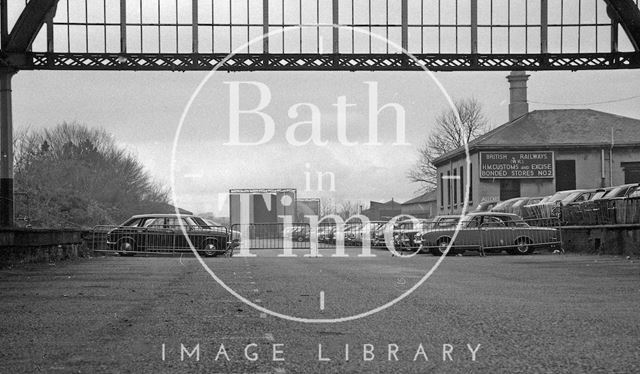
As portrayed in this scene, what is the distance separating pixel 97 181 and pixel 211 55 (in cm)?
5850

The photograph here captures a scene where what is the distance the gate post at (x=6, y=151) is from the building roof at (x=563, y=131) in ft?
125

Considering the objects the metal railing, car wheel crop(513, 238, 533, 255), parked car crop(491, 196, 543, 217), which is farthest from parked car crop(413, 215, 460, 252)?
parked car crop(491, 196, 543, 217)

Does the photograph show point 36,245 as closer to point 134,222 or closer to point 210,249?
point 210,249

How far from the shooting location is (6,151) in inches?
1377

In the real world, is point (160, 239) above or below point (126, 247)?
above

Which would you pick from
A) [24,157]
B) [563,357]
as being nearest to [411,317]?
[563,357]

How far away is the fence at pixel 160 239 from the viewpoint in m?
37.3

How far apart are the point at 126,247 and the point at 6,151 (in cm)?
542

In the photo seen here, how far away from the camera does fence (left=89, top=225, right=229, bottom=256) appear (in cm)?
3728

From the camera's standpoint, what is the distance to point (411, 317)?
11531 millimetres

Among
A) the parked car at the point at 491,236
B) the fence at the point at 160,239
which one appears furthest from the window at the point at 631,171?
the fence at the point at 160,239

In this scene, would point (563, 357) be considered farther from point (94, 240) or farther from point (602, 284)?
point (94, 240)

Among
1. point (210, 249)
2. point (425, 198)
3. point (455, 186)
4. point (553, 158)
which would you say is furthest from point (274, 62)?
point (425, 198)

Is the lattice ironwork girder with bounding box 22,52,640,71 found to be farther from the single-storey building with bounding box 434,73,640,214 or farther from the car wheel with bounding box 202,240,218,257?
the single-storey building with bounding box 434,73,640,214
